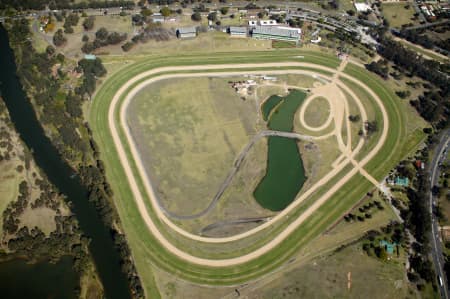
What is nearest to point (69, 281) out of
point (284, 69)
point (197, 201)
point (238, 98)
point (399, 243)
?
point (197, 201)

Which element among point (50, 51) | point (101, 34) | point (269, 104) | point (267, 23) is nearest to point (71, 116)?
point (50, 51)

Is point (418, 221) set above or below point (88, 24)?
below

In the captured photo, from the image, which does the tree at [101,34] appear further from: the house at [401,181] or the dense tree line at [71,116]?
the house at [401,181]

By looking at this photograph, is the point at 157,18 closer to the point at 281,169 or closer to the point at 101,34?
the point at 101,34

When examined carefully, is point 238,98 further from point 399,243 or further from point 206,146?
point 399,243

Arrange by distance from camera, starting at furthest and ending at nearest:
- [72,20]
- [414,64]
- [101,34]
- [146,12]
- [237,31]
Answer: [146,12] → [237,31] → [72,20] → [414,64] → [101,34]

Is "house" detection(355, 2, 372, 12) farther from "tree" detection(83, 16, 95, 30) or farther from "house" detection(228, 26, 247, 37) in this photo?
"tree" detection(83, 16, 95, 30)

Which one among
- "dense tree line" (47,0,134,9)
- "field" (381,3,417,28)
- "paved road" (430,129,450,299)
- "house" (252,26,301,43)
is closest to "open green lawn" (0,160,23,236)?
"dense tree line" (47,0,134,9)
